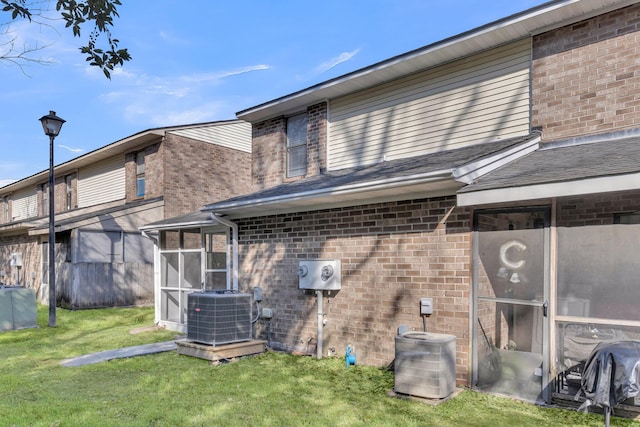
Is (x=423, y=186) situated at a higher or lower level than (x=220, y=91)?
lower

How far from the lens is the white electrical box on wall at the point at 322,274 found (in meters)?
7.01

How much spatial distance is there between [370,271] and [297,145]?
15.1 ft

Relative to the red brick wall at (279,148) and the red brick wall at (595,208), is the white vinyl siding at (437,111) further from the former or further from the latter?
the red brick wall at (595,208)

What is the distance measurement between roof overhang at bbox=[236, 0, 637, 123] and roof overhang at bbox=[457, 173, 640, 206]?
3057 mm

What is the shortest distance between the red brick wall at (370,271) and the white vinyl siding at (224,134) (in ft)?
26.9

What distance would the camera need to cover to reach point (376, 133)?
8.65 meters

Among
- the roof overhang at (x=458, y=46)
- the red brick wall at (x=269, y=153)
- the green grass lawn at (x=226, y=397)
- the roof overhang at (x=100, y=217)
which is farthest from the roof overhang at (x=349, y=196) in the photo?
the roof overhang at (x=100, y=217)

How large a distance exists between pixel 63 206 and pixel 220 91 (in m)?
9.99

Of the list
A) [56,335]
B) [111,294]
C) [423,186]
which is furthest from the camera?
[111,294]

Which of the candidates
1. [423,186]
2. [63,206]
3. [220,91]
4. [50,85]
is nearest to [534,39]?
[423,186]

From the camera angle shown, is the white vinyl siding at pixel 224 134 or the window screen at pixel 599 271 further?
the white vinyl siding at pixel 224 134

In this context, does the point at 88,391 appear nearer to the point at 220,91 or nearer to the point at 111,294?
the point at 111,294

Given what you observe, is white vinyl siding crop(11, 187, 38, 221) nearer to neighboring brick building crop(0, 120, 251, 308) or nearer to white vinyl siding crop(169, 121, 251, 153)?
neighboring brick building crop(0, 120, 251, 308)

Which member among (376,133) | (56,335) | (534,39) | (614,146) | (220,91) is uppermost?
(220,91)
